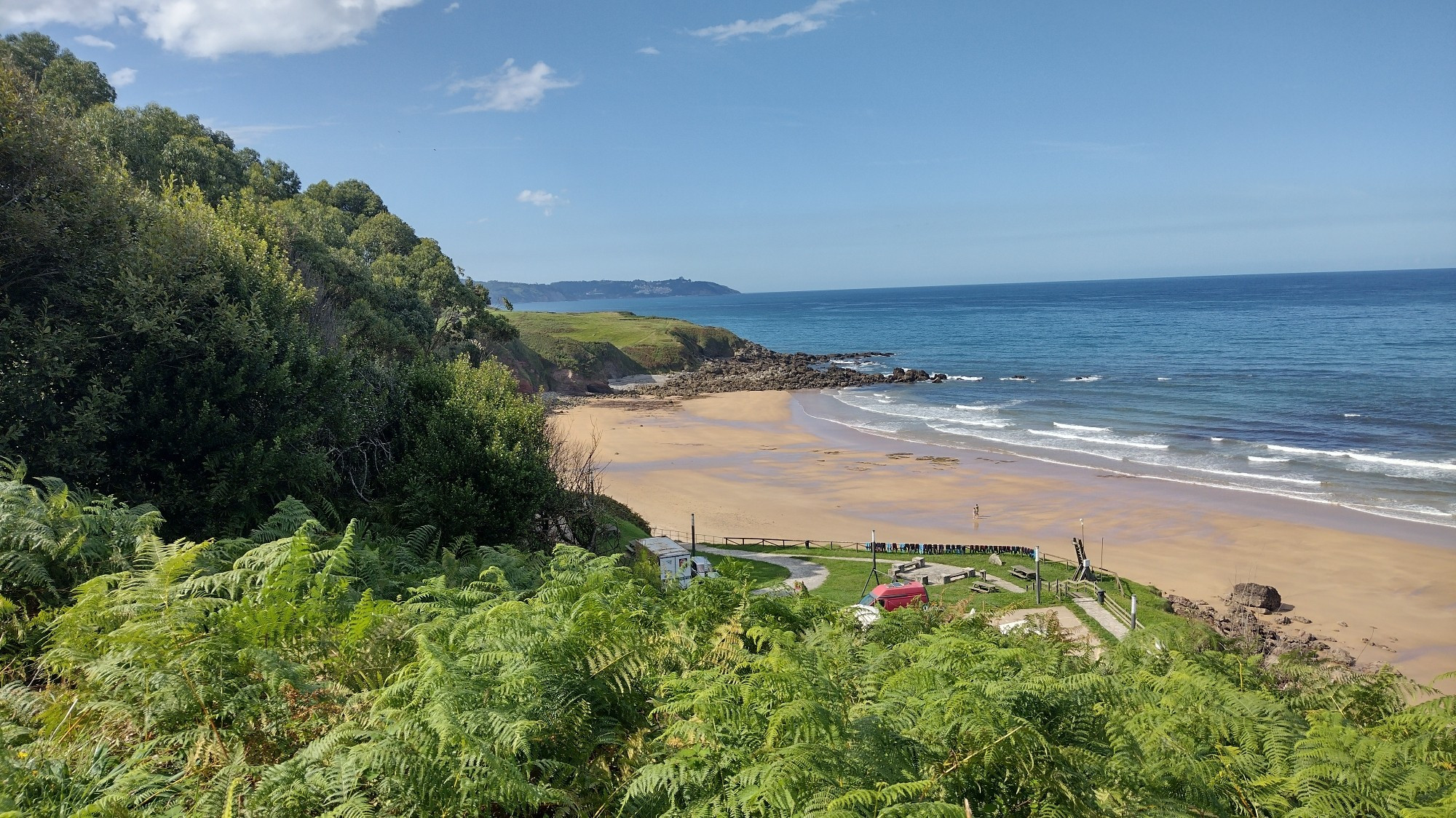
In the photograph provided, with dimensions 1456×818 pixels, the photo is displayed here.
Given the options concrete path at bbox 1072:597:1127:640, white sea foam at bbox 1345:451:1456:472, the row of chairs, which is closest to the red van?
concrete path at bbox 1072:597:1127:640

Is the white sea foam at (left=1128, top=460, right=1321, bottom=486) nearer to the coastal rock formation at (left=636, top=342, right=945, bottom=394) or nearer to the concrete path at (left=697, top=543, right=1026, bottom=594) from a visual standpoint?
the concrete path at (left=697, top=543, right=1026, bottom=594)

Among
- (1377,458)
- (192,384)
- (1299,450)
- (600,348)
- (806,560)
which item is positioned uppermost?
(192,384)

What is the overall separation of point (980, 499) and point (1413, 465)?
2270cm

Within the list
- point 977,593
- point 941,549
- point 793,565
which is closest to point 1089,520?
point 941,549

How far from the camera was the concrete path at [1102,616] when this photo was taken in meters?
19.5

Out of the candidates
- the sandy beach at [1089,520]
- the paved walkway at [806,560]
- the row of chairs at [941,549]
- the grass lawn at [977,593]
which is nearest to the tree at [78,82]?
the sandy beach at [1089,520]

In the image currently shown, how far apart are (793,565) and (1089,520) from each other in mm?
14738

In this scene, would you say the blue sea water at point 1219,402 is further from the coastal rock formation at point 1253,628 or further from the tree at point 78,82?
the tree at point 78,82

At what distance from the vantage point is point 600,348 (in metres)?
95.8

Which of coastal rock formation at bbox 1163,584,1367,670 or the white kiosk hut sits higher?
Answer: the white kiosk hut

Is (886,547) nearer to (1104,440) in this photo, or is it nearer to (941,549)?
(941,549)

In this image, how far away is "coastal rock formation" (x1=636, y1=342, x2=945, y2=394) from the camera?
270 feet

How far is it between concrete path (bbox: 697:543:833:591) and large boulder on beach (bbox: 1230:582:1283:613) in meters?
12.8

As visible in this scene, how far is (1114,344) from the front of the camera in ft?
340
